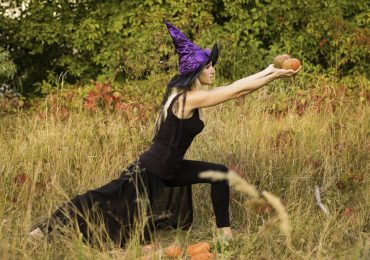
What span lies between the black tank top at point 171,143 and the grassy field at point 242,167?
0.44 m

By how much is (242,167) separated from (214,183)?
41.2 inches

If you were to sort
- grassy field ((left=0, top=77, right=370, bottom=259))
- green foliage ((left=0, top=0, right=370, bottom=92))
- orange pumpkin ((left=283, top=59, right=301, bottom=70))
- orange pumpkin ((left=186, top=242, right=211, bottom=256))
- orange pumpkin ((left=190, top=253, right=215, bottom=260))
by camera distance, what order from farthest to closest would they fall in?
green foliage ((left=0, top=0, right=370, bottom=92)) → orange pumpkin ((left=283, top=59, right=301, bottom=70)) → grassy field ((left=0, top=77, right=370, bottom=259)) → orange pumpkin ((left=186, top=242, right=211, bottom=256)) → orange pumpkin ((left=190, top=253, right=215, bottom=260))

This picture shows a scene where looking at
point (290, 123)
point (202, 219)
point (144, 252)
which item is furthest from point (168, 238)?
point (290, 123)

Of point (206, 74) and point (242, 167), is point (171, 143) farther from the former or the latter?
point (242, 167)

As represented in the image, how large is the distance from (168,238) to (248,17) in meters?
5.33

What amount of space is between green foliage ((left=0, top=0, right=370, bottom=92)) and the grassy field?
6.78ft

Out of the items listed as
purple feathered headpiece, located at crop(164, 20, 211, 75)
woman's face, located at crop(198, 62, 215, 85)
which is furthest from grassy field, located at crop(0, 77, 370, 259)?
purple feathered headpiece, located at crop(164, 20, 211, 75)

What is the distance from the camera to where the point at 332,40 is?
30.2 ft

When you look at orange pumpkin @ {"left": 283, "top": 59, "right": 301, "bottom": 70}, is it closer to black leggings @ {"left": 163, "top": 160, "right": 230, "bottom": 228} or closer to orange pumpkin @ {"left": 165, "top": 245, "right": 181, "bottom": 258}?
black leggings @ {"left": 163, "top": 160, "right": 230, "bottom": 228}

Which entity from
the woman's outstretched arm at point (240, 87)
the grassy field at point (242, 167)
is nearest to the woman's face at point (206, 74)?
the woman's outstretched arm at point (240, 87)

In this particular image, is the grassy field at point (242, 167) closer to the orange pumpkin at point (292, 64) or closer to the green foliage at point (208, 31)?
the orange pumpkin at point (292, 64)

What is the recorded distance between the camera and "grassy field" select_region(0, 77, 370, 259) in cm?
396

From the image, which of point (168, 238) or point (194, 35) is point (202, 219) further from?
point (194, 35)

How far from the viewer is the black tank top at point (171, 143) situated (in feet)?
13.7
